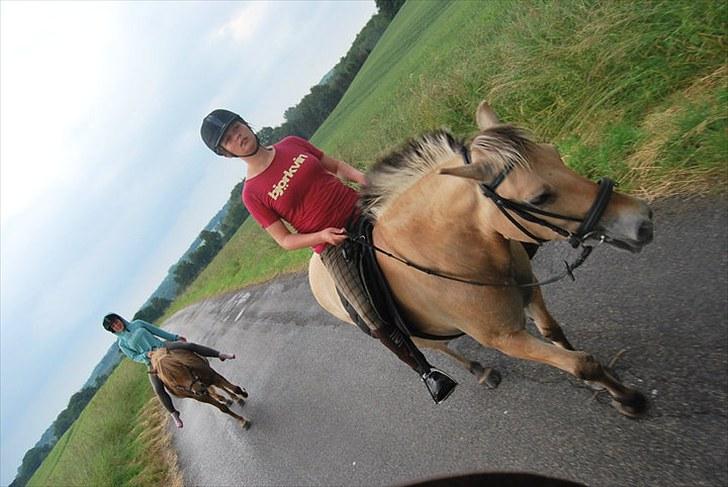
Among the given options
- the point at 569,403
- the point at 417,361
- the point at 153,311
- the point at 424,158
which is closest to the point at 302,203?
the point at 424,158

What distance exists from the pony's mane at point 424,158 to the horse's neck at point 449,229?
0.08 m

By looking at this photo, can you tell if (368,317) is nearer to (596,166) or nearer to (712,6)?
(596,166)

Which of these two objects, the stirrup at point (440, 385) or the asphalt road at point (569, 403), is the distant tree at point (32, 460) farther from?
the stirrup at point (440, 385)

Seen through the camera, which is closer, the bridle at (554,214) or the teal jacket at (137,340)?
the bridle at (554,214)

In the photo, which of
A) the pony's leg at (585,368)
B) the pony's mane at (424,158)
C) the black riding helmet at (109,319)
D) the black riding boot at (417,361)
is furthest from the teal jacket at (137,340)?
the pony's leg at (585,368)

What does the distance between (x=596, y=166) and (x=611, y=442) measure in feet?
9.05

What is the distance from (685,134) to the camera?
3.87 m

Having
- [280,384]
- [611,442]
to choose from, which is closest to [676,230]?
[611,442]

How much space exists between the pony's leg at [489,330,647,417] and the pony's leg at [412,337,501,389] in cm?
109

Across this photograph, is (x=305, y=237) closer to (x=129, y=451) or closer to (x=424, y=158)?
(x=424, y=158)

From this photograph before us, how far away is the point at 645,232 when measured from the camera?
2221mm

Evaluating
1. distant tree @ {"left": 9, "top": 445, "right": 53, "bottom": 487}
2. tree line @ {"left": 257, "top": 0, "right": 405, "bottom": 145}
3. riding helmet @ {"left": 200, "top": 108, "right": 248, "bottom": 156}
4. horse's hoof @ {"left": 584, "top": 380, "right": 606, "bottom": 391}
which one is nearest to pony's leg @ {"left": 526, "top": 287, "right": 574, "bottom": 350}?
horse's hoof @ {"left": 584, "top": 380, "right": 606, "bottom": 391}

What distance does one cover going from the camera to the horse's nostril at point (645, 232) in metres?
2.22

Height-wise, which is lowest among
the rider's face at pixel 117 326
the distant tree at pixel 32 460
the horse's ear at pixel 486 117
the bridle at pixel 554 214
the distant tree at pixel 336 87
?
the distant tree at pixel 32 460
